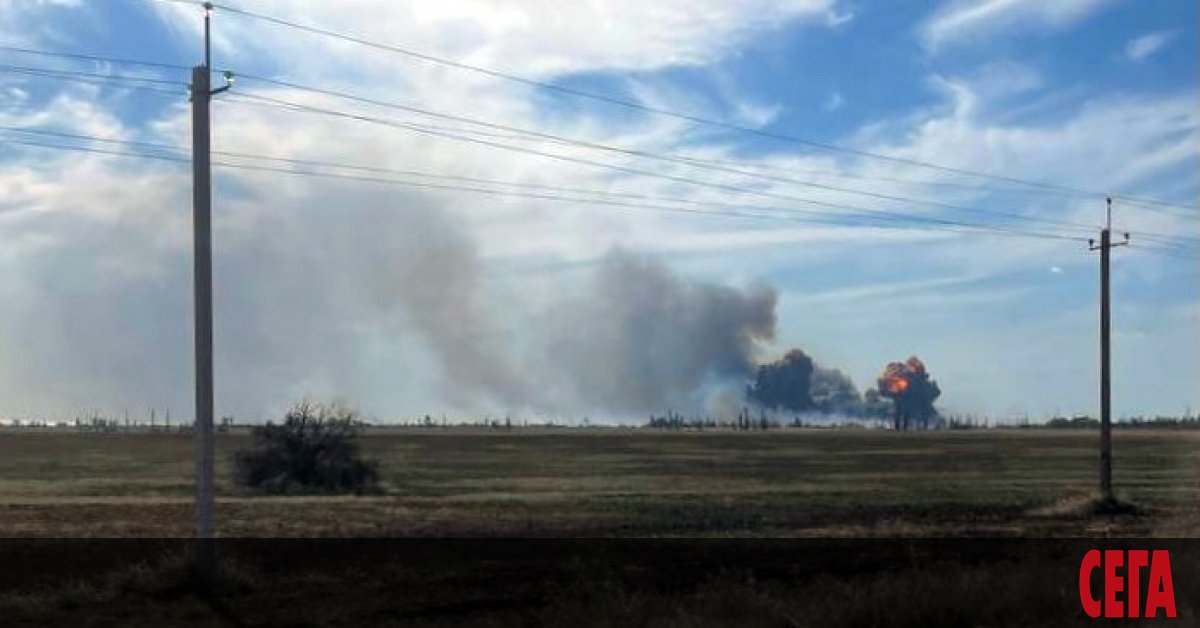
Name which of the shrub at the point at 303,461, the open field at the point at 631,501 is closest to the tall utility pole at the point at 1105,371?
the open field at the point at 631,501

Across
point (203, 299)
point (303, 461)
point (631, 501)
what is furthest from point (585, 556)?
point (303, 461)

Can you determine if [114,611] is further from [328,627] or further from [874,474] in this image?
[874,474]

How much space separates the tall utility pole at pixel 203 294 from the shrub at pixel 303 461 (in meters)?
33.8

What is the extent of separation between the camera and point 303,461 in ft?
189

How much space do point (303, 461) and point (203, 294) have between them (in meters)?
36.8

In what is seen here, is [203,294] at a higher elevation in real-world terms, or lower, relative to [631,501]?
higher

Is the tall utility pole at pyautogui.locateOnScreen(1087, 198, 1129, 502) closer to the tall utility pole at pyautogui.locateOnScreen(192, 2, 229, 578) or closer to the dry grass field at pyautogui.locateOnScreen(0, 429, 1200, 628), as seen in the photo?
the dry grass field at pyautogui.locateOnScreen(0, 429, 1200, 628)

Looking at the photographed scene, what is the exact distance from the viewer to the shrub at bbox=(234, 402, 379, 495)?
56.4 meters

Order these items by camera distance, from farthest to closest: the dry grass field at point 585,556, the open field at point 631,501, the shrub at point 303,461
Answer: the shrub at point 303,461
the open field at point 631,501
the dry grass field at point 585,556

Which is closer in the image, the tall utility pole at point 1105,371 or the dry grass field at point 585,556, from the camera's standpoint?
the dry grass field at point 585,556

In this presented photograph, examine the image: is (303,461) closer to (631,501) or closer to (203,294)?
(631,501)

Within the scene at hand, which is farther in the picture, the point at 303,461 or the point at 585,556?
the point at 303,461

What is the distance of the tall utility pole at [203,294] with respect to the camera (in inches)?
843

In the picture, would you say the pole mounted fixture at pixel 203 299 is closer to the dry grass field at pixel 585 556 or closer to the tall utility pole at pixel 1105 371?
the dry grass field at pixel 585 556
